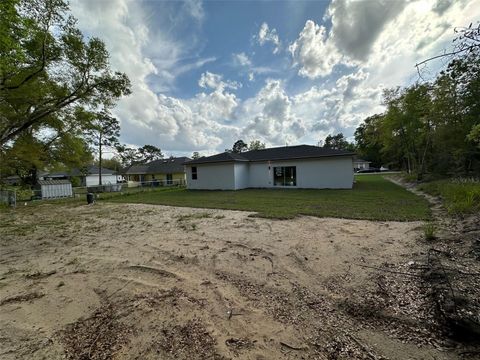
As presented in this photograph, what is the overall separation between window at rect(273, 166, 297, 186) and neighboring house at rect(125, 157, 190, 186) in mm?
16668

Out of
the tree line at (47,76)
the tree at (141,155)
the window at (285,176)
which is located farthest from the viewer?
the tree at (141,155)

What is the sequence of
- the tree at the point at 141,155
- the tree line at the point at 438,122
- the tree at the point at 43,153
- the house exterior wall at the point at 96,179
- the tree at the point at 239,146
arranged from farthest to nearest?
1. the tree at the point at 239,146
2. the tree at the point at 141,155
3. the house exterior wall at the point at 96,179
4. the tree line at the point at 438,122
5. the tree at the point at 43,153

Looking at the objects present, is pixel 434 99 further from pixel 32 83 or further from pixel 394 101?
pixel 32 83

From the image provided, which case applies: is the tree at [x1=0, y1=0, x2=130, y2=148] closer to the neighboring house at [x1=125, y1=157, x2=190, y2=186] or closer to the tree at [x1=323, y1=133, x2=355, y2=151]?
the neighboring house at [x1=125, y1=157, x2=190, y2=186]

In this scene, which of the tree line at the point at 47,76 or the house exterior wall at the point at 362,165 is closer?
the tree line at the point at 47,76

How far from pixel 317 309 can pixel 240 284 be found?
1.13 meters

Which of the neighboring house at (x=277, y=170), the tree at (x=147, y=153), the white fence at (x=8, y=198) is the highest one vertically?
the tree at (x=147, y=153)

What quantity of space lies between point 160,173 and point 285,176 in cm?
2305

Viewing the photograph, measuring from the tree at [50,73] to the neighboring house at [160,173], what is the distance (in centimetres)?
2158

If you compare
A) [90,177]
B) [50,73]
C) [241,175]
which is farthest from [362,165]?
[50,73]

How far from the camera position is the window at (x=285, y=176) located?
58.2ft

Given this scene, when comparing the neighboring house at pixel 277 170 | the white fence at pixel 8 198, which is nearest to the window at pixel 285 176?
the neighboring house at pixel 277 170

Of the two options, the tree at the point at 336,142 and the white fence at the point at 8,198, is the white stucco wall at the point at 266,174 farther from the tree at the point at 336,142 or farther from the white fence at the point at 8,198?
the tree at the point at 336,142

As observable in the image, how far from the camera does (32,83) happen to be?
8773 mm
